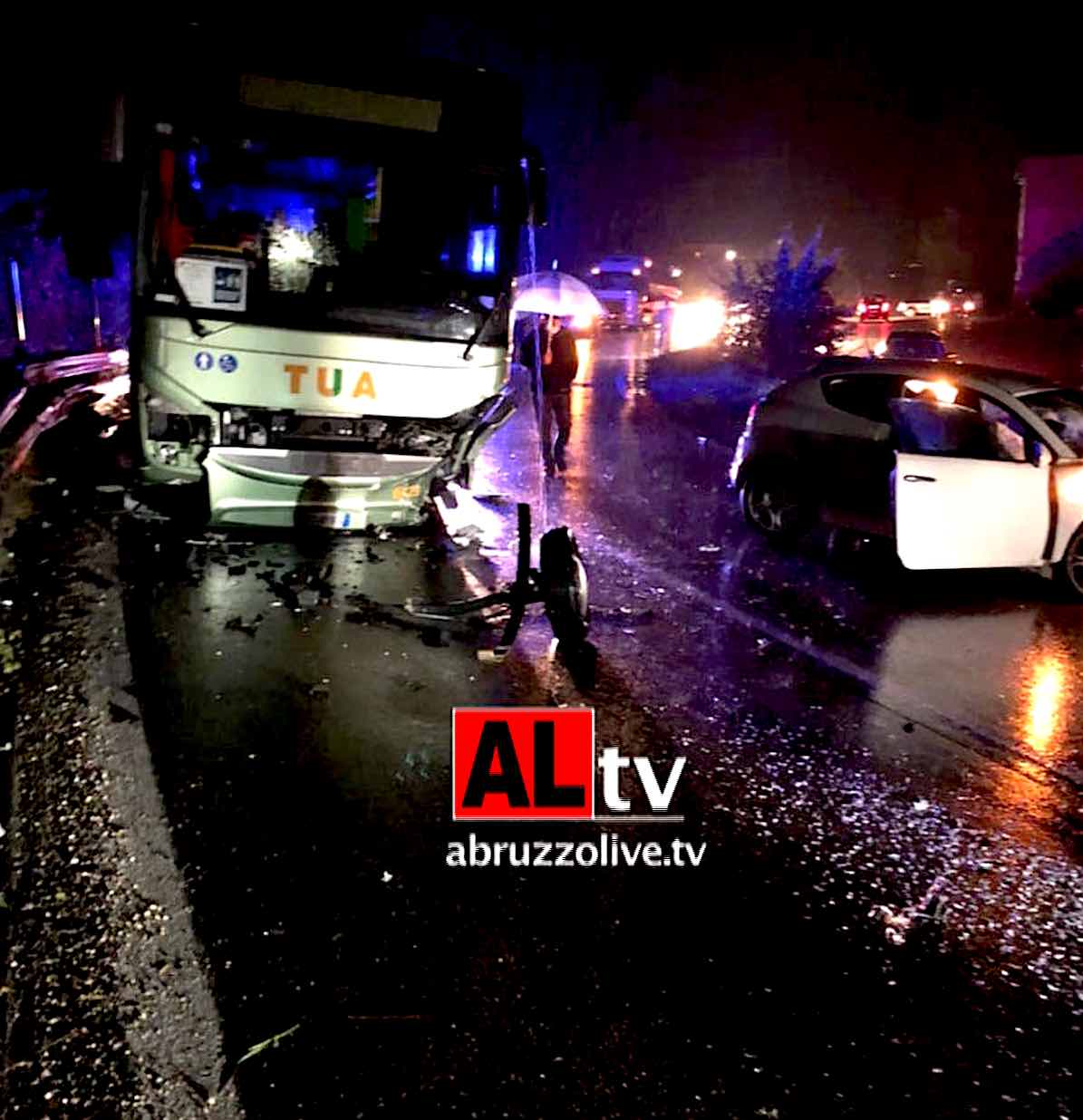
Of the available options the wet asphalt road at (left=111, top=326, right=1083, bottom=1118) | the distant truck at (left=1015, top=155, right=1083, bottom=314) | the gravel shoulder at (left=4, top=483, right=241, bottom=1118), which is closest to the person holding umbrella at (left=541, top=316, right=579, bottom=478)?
the wet asphalt road at (left=111, top=326, right=1083, bottom=1118)

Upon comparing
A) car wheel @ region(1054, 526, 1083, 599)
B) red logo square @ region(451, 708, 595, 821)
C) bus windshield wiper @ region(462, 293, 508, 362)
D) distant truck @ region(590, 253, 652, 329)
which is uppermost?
distant truck @ region(590, 253, 652, 329)

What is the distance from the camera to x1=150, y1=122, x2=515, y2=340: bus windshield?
25.7 feet

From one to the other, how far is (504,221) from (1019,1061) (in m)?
6.93

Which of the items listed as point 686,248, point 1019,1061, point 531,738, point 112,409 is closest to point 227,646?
point 531,738

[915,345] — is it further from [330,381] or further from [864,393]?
[330,381]

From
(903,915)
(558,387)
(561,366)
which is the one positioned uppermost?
(561,366)

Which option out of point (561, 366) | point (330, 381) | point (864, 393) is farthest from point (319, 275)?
point (561, 366)

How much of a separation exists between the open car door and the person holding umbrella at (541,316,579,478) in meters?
5.80

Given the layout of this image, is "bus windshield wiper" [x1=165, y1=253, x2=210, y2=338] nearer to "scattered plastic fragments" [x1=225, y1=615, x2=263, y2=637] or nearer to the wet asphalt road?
the wet asphalt road

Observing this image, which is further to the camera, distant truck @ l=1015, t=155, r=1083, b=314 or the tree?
distant truck @ l=1015, t=155, r=1083, b=314

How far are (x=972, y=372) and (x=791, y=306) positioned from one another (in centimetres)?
1456

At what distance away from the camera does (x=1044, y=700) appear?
243 inches

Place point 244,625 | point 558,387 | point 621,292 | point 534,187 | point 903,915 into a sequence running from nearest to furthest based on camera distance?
point 903,915, point 244,625, point 534,187, point 558,387, point 621,292

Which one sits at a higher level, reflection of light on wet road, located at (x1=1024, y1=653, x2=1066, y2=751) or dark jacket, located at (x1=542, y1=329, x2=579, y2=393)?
dark jacket, located at (x1=542, y1=329, x2=579, y2=393)
